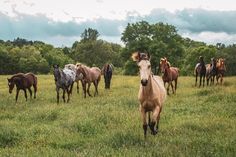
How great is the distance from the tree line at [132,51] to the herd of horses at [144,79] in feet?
156

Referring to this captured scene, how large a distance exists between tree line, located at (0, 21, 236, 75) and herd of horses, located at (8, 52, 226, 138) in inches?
1870

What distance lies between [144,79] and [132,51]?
77.6 metres

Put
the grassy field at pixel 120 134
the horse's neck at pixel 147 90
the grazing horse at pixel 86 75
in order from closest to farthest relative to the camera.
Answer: the grassy field at pixel 120 134 < the horse's neck at pixel 147 90 < the grazing horse at pixel 86 75

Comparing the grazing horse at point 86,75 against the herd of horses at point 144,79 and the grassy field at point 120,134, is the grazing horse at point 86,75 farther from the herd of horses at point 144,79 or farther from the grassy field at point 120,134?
the grassy field at point 120,134

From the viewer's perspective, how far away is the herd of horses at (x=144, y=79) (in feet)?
41.8

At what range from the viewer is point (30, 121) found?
17266 millimetres

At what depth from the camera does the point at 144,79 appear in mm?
11508

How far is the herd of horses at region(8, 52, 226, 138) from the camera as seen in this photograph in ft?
41.8

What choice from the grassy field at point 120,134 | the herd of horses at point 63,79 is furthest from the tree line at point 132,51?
the grassy field at point 120,134

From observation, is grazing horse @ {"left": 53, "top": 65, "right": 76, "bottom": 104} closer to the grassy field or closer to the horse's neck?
the grassy field

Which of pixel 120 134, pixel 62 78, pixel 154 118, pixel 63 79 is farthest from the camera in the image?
pixel 63 79

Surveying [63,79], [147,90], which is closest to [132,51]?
[63,79]

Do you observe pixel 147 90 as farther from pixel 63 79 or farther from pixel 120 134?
pixel 63 79

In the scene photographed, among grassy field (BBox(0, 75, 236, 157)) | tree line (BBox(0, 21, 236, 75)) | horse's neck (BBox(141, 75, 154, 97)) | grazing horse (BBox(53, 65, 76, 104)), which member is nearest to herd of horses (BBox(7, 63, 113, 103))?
grazing horse (BBox(53, 65, 76, 104))
